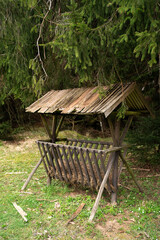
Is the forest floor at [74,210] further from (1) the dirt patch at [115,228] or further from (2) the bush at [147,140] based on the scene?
(2) the bush at [147,140]

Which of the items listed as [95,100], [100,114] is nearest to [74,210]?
[100,114]

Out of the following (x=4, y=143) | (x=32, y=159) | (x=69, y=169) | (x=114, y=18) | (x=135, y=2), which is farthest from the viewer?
(x=4, y=143)

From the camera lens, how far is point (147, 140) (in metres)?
6.87

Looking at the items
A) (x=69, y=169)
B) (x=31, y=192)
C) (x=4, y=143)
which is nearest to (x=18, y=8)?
(x=69, y=169)

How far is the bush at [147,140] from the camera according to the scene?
22.7 feet

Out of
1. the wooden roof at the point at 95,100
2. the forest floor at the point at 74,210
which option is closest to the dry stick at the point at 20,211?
the forest floor at the point at 74,210

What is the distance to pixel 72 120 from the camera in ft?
48.7

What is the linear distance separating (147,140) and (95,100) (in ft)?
9.78

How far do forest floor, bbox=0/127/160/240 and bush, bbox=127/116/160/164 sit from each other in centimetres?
45

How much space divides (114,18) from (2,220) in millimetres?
4817

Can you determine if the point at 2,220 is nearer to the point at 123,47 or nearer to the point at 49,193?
the point at 49,193

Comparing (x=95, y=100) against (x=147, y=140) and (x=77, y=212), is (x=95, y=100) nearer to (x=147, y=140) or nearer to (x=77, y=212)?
(x=77, y=212)

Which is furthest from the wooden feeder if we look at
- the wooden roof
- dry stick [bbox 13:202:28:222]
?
dry stick [bbox 13:202:28:222]

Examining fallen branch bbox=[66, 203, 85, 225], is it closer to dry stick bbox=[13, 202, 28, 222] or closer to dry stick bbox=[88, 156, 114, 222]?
dry stick bbox=[88, 156, 114, 222]
